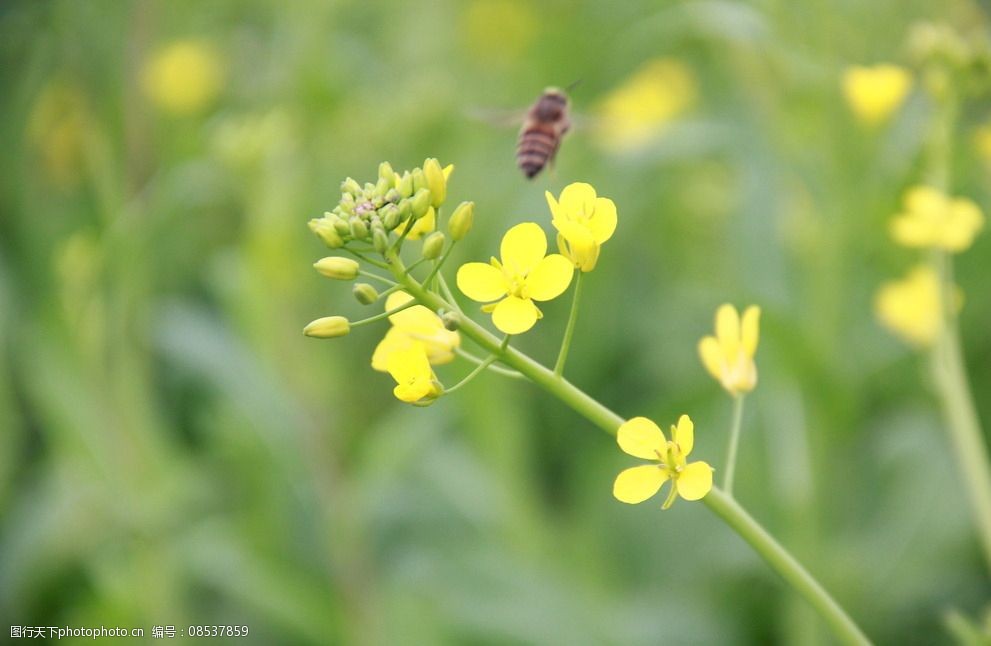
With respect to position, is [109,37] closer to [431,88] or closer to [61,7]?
[61,7]

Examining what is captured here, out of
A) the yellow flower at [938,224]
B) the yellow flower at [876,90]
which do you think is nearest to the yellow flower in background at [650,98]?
the yellow flower at [876,90]

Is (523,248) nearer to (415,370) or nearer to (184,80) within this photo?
(415,370)

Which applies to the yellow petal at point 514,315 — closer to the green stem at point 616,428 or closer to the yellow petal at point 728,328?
the green stem at point 616,428

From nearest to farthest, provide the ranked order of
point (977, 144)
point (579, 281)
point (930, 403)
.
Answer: point (579, 281) < point (977, 144) < point (930, 403)

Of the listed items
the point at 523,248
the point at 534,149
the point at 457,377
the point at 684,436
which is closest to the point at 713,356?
the point at 684,436

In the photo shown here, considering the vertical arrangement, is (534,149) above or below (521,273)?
above

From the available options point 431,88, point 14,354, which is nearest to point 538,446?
point 431,88

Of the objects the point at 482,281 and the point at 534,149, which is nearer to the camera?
the point at 482,281
